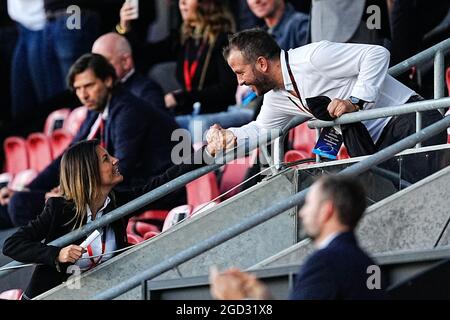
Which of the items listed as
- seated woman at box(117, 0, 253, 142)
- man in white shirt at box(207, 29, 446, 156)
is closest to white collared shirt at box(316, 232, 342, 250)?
man in white shirt at box(207, 29, 446, 156)

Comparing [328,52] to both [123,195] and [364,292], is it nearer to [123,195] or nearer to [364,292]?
[123,195]

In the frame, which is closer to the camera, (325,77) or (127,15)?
(325,77)

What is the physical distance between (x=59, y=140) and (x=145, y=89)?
5.38ft

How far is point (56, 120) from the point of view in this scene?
12.5m

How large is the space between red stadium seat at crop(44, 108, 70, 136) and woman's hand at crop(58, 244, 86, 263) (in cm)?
495

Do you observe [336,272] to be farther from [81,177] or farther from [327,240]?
[81,177]

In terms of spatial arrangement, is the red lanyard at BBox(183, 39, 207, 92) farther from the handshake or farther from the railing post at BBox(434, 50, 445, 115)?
the railing post at BBox(434, 50, 445, 115)

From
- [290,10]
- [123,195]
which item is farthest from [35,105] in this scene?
[123,195]

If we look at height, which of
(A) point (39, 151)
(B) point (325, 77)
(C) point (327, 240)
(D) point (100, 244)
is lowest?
(A) point (39, 151)

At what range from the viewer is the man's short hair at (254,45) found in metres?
7.71

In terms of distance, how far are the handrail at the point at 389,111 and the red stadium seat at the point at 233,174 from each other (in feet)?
7.08

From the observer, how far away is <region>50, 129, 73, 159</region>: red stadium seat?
11823 millimetres

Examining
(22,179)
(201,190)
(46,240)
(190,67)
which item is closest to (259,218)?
(46,240)

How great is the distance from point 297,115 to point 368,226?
1115mm
